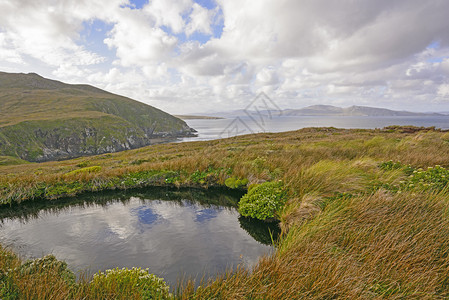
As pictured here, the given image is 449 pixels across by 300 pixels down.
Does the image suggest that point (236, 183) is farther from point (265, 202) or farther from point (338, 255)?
point (338, 255)

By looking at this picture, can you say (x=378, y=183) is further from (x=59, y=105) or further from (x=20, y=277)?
(x=59, y=105)

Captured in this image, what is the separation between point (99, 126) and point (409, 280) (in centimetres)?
12770

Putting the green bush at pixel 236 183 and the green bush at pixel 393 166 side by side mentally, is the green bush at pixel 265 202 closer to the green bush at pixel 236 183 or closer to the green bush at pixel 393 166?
the green bush at pixel 236 183

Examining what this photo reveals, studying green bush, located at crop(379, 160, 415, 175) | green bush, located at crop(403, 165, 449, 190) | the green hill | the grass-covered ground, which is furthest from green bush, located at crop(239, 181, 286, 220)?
the green hill

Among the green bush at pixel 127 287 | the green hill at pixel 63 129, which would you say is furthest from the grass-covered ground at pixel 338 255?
the green hill at pixel 63 129

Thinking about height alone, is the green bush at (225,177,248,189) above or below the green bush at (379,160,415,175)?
below

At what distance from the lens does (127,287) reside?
405 centimetres

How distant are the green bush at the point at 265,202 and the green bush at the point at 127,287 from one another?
4934 mm

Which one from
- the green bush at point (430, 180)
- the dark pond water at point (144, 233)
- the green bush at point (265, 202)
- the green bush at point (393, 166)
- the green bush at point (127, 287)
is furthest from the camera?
the green bush at point (393, 166)

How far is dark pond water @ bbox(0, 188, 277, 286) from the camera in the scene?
6.05m

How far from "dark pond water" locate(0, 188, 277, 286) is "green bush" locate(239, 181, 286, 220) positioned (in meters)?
0.39

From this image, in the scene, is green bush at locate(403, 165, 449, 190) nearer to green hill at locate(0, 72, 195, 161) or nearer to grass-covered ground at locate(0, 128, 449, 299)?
grass-covered ground at locate(0, 128, 449, 299)

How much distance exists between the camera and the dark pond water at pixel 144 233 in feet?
19.8

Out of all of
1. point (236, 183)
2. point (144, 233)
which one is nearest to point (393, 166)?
point (236, 183)
